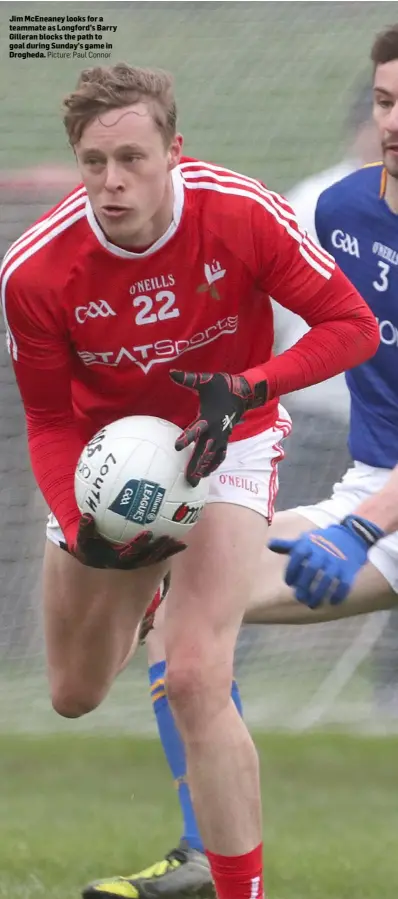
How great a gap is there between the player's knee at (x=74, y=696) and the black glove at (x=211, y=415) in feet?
A: 3.21

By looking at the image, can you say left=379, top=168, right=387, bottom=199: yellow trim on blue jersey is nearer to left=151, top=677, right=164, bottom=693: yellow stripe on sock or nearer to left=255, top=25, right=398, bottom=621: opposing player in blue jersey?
left=255, top=25, right=398, bottom=621: opposing player in blue jersey

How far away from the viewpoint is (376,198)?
459 cm

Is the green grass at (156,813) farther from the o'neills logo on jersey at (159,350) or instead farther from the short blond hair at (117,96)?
the short blond hair at (117,96)

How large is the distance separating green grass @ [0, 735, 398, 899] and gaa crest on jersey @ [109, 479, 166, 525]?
1297 mm

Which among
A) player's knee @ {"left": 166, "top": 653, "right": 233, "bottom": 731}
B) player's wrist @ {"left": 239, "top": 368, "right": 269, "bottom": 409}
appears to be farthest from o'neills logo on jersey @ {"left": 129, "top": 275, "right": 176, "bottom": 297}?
player's knee @ {"left": 166, "top": 653, "right": 233, "bottom": 731}

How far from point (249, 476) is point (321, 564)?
0.49 m

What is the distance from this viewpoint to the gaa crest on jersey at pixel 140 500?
133 inches

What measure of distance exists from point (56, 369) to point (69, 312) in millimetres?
174

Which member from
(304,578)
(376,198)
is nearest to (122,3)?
(376,198)

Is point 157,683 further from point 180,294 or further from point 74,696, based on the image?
point 180,294

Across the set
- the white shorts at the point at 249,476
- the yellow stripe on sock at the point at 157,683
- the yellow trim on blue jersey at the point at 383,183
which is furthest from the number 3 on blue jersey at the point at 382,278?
the yellow stripe on sock at the point at 157,683

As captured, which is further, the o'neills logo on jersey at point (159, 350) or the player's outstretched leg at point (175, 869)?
the player's outstretched leg at point (175, 869)

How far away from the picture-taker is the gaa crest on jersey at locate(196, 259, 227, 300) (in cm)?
355

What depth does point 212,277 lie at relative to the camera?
3.57 metres
